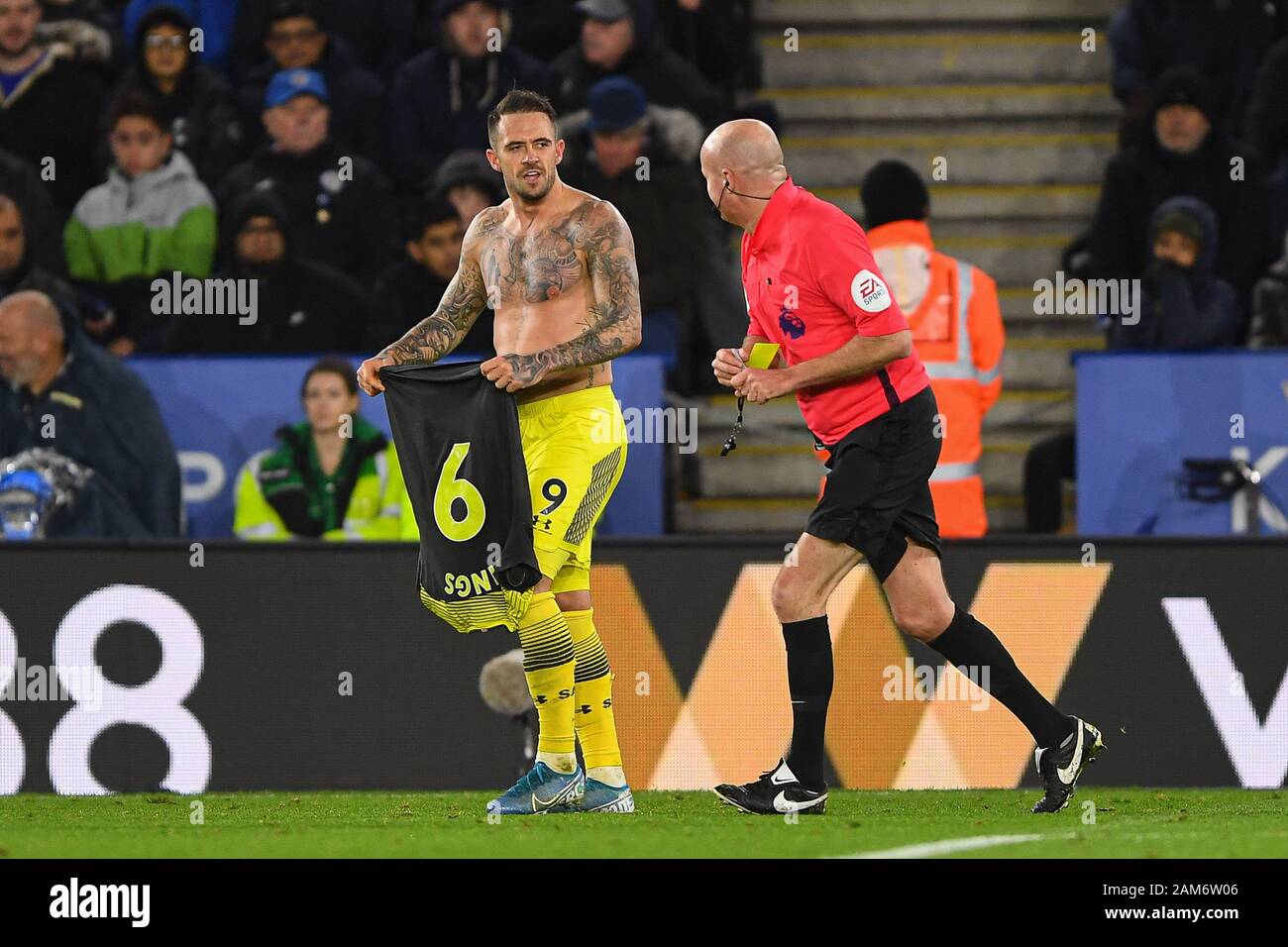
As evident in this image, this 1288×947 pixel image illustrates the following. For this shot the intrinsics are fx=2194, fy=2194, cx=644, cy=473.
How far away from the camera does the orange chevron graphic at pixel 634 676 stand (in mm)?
8242

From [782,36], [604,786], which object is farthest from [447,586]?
Result: [782,36]

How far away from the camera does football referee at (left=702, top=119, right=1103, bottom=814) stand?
672 centimetres

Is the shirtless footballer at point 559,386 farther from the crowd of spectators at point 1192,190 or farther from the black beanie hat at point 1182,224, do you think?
the black beanie hat at point 1182,224

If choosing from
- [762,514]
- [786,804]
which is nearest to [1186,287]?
[762,514]

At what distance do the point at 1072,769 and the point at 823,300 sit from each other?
166 centimetres

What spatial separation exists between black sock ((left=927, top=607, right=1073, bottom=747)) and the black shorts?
29cm

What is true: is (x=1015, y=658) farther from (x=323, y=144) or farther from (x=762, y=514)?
(x=323, y=144)

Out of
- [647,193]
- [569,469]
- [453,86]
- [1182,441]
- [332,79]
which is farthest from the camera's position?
[332,79]

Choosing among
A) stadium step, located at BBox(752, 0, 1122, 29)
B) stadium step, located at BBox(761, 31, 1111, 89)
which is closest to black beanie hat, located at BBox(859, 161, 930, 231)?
stadium step, located at BBox(761, 31, 1111, 89)

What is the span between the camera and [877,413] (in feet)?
22.3

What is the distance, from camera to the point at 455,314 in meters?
7.43

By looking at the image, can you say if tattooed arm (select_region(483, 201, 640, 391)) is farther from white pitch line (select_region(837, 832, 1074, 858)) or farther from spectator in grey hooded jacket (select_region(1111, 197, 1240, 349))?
spectator in grey hooded jacket (select_region(1111, 197, 1240, 349))

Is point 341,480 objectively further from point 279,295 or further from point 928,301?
point 928,301

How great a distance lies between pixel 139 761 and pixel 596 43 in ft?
16.4
